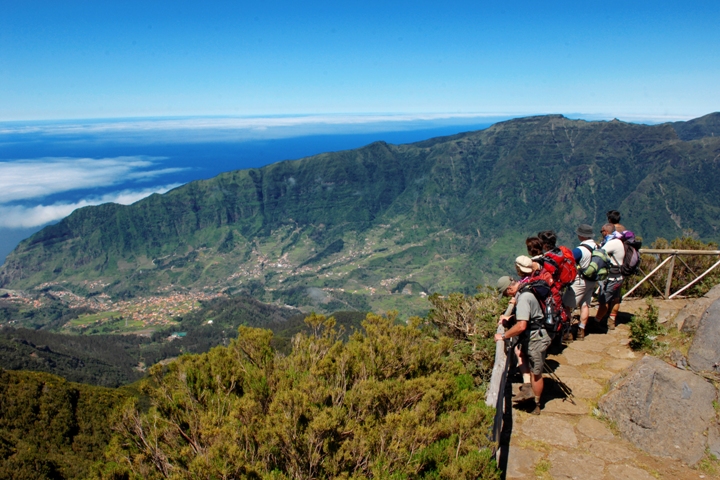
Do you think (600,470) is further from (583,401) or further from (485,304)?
(485,304)

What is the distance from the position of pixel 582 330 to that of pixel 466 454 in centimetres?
594

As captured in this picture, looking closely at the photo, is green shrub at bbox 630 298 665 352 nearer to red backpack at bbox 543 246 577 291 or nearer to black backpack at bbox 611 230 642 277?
black backpack at bbox 611 230 642 277

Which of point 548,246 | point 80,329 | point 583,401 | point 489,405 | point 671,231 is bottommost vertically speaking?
point 80,329

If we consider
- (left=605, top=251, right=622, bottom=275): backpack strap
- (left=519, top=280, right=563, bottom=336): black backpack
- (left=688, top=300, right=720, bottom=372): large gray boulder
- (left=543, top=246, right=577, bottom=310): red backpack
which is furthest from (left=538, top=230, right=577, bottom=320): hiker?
(left=605, top=251, right=622, bottom=275): backpack strap

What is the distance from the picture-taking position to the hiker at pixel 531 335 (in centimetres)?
627

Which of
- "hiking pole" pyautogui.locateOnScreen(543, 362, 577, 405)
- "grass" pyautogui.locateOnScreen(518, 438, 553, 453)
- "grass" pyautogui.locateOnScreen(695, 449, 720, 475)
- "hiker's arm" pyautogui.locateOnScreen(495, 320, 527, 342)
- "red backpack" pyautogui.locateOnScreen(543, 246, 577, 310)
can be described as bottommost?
"grass" pyautogui.locateOnScreen(518, 438, 553, 453)

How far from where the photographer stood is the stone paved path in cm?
515

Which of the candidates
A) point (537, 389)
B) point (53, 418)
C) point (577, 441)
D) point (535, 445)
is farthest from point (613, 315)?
point (53, 418)

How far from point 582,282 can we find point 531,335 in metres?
3.13

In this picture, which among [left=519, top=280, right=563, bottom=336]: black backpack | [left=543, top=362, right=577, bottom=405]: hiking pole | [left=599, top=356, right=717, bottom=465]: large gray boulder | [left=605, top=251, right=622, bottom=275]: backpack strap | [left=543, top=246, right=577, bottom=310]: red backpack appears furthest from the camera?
[left=605, top=251, right=622, bottom=275]: backpack strap

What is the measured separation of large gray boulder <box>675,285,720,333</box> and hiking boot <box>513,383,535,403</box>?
374cm

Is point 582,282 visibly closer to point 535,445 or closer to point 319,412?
point 535,445

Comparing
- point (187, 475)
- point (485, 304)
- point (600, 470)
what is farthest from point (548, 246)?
point (187, 475)

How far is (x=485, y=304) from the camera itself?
960 cm
